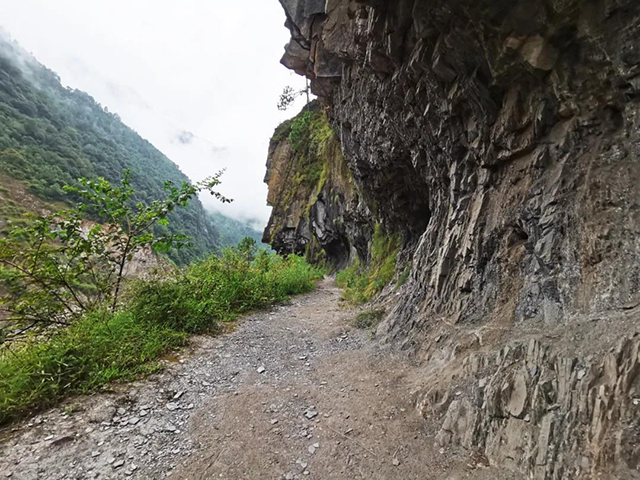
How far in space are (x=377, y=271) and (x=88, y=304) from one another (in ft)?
32.8

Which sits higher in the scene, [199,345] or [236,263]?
[236,263]

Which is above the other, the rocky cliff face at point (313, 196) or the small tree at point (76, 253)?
the rocky cliff face at point (313, 196)

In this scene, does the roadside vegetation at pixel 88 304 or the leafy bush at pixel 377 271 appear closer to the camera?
the roadside vegetation at pixel 88 304

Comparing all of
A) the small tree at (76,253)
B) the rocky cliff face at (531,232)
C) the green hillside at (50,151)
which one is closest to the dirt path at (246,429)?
the rocky cliff face at (531,232)

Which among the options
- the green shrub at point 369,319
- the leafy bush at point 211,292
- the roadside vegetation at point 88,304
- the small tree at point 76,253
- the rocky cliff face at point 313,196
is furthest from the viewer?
the rocky cliff face at point 313,196

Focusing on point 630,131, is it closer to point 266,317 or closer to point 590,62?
point 590,62

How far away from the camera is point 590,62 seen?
3254 mm

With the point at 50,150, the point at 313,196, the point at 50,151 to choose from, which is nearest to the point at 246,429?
the point at 313,196

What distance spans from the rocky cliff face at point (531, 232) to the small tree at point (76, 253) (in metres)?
5.99

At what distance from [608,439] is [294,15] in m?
14.8

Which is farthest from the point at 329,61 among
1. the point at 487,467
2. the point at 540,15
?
the point at 487,467

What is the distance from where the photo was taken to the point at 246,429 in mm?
3832

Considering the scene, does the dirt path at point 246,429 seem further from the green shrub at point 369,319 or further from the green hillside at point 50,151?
the green hillside at point 50,151

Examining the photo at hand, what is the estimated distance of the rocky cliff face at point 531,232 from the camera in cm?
243
